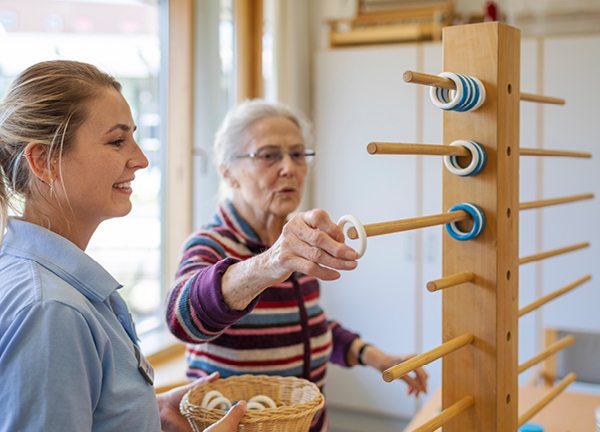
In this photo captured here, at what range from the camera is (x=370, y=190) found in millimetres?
3189

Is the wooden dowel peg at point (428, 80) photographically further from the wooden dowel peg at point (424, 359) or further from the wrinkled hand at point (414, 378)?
the wrinkled hand at point (414, 378)

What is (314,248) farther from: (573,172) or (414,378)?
(573,172)

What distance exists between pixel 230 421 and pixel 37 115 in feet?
1.87

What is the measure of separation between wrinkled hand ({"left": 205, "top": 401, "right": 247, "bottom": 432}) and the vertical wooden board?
36 cm

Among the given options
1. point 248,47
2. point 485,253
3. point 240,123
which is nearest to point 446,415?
point 485,253

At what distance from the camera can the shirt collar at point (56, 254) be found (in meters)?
0.86

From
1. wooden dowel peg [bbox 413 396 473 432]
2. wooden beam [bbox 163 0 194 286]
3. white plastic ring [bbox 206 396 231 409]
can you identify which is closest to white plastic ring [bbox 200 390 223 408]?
white plastic ring [bbox 206 396 231 409]

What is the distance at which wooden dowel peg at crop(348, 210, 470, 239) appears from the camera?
29.0 inches

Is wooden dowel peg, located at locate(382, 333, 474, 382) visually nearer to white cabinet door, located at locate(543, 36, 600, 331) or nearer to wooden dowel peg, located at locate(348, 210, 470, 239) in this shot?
wooden dowel peg, located at locate(348, 210, 470, 239)

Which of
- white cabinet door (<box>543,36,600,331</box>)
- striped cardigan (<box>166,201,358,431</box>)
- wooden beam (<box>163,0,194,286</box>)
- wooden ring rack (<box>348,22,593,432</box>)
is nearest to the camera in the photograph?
wooden ring rack (<box>348,22,593,432</box>)

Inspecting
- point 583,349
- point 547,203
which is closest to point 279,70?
point 583,349

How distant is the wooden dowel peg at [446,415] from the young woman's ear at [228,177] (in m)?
0.88

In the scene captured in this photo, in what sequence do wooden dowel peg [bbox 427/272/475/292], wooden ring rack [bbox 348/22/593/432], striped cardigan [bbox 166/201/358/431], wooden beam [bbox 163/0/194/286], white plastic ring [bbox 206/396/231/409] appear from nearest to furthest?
1. wooden dowel peg [bbox 427/272/475/292]
2. wooden ring rack [bbox 348/22/593/432]
3. white plastic ring [bbox 206/396/231/409]
4. striped cardigan [bbox 166/201/358/431]
5. wooden beam [bbox 163/0/194/286]

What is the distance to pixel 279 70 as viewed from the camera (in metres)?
3.06
